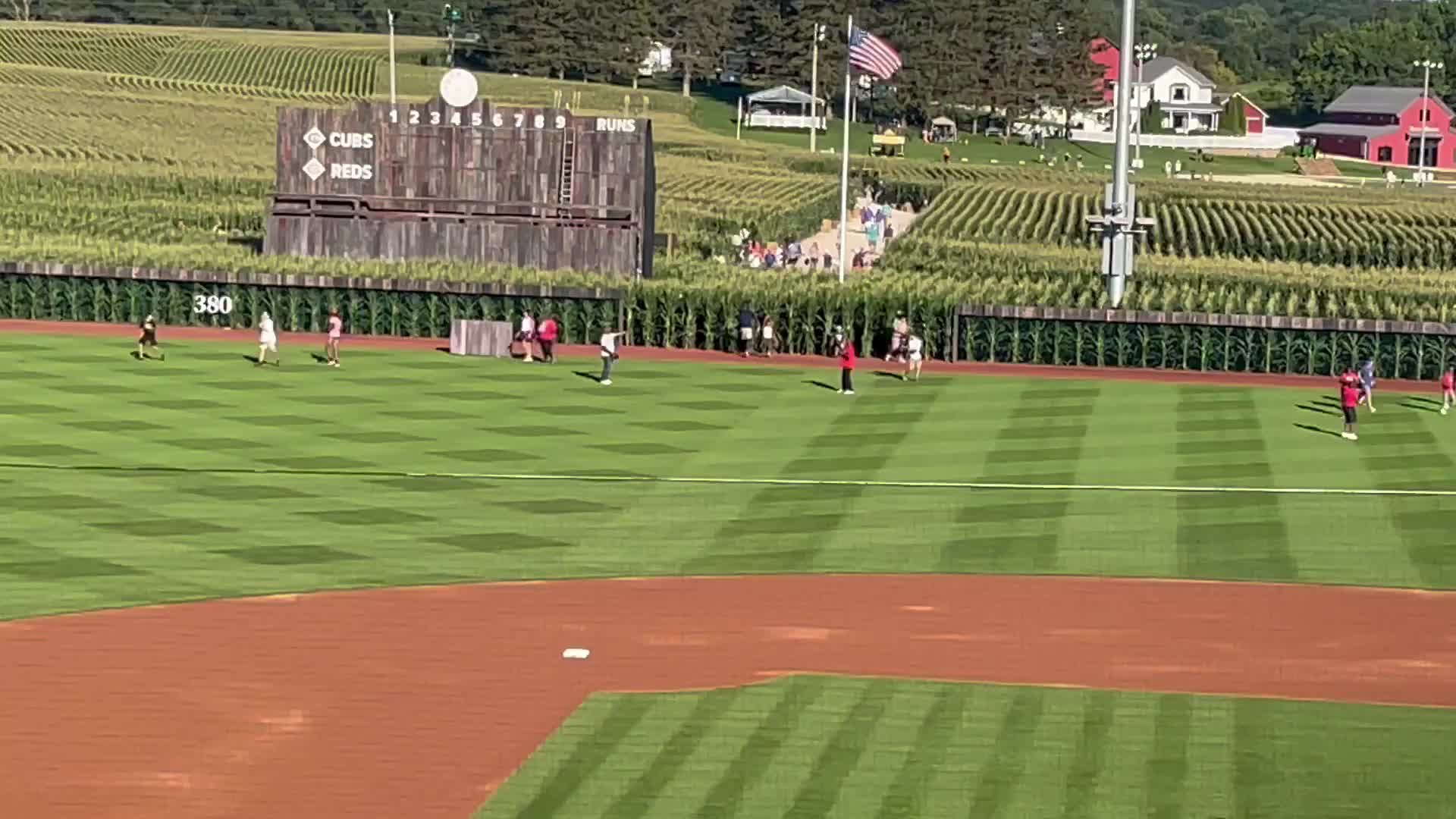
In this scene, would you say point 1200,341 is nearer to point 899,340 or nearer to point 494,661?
point 899,340

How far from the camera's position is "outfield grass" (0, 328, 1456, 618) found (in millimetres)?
33719

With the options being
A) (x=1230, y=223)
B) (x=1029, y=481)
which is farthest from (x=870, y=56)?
(x=1230, y=223)

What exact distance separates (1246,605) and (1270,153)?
170408 millimetres

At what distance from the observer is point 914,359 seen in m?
56.8

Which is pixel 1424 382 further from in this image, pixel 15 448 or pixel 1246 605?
pixel 15 448

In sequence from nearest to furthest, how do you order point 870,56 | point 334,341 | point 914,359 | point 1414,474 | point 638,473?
point 638,473
point 1414,474
point 334,341
point 914,359
point 870,56

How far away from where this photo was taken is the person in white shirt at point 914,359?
2227 inches

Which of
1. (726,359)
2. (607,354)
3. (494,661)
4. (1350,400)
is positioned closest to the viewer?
(494,661)

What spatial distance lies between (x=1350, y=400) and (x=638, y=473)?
15.5 metres

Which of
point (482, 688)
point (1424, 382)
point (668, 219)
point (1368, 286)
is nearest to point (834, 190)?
point (668, 219)

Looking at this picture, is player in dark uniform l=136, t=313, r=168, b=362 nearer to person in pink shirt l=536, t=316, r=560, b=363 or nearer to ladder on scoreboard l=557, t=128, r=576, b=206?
person in pink shirt l=536, t=316, r=560, b=363

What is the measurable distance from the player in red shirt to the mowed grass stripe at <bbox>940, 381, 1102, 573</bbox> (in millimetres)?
5380

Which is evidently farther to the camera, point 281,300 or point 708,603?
point 281,300

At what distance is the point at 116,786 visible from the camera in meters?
21.9
